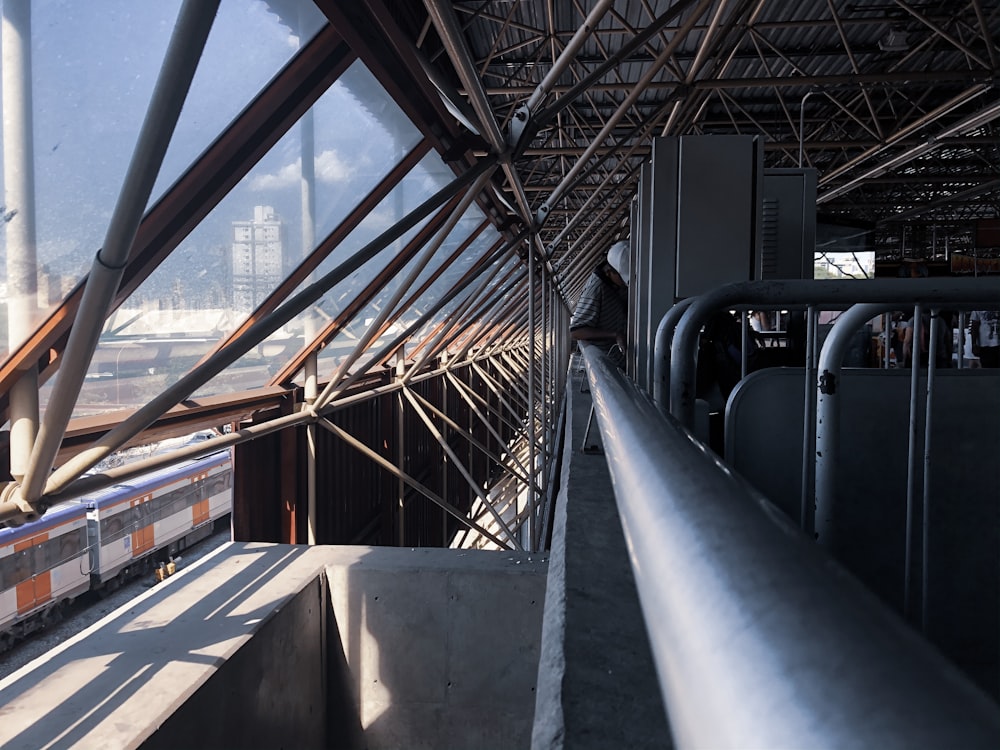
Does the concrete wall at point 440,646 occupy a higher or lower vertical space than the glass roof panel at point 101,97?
lower

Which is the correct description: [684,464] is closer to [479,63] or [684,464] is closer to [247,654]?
[247,654]

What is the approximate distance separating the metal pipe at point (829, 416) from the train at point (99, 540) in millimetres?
10359

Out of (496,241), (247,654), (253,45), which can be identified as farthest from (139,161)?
(496,241)

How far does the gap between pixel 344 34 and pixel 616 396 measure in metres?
2.86

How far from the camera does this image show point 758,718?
36 centimetres

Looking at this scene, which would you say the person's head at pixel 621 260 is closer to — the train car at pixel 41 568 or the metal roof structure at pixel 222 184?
the metal roof structure at pixel 222 184

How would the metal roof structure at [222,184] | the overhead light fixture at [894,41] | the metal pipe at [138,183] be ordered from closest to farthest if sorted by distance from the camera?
the metal pipe at [138,183]
the metal roof structure at [222,184]
the overhead light fixture at [894,41]

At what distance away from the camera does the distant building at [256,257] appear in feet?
14.4

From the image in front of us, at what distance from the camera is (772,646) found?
0.39 meters

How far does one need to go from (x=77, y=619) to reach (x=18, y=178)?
14.3 m

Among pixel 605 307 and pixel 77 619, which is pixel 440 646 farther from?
pixel 77 619

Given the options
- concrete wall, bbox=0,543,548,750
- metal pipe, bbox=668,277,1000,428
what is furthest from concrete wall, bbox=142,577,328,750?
metal pipe, bbox=668,277,1000,428

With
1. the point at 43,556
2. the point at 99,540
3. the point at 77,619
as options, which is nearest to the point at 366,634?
the point at 43,556

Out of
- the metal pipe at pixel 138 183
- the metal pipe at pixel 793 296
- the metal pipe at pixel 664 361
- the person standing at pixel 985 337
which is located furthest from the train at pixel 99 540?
the person standing at pixel 985 337
